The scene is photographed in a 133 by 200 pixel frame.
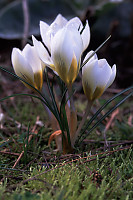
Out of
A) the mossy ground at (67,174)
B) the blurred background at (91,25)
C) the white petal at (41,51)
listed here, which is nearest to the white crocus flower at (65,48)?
the white petal at (41,51)

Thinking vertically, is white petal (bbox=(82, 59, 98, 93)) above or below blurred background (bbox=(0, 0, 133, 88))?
below

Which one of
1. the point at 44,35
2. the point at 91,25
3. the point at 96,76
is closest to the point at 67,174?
the point at 96,76

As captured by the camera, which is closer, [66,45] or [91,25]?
[66,45]

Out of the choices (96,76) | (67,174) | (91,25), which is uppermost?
(91,25)

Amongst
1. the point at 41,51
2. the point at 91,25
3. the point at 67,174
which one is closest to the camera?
the point at 67,174

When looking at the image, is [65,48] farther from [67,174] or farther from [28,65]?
[67,174]

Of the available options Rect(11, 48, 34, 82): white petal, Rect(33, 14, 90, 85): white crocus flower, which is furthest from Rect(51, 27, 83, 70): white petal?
Rect(11, 48, 34, 82): white petal

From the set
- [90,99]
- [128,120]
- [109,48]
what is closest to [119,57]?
[109,48]

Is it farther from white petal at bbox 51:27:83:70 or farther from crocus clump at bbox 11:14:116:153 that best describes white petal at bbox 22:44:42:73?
white petal at bbox 51:27:83:70
